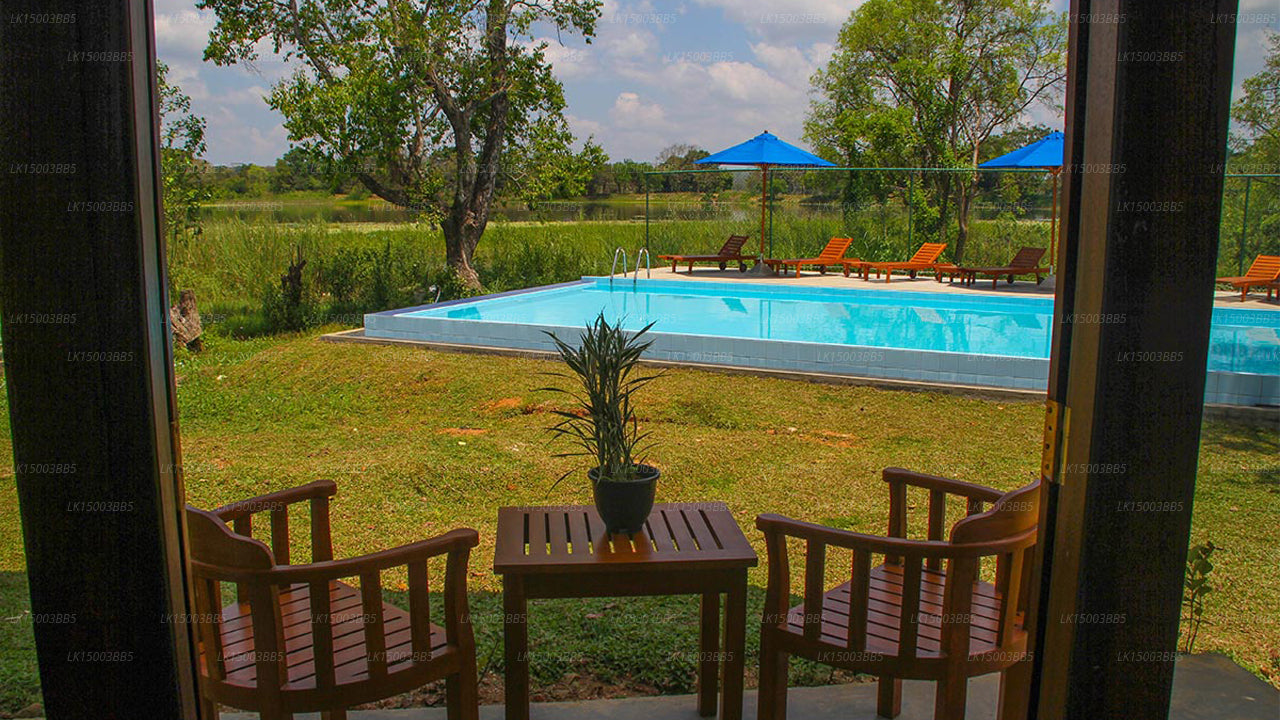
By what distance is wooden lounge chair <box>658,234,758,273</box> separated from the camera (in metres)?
15.7

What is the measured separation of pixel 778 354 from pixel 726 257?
802cm

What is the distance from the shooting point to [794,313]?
39.1 ft

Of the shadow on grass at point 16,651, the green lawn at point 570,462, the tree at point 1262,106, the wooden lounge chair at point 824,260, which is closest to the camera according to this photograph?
the tree at point 1262,106

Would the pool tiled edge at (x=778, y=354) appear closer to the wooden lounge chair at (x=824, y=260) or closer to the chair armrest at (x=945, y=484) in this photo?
the chair armrest at (x=945, y=484)

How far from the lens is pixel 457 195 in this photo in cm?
1278

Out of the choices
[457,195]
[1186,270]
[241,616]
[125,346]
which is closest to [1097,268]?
[1186,270]

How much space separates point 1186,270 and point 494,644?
2.47 metres

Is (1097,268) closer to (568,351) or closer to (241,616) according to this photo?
(568,351)

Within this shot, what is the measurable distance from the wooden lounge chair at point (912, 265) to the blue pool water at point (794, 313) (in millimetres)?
1320

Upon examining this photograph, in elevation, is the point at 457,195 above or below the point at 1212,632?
above

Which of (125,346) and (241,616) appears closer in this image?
(125,346)

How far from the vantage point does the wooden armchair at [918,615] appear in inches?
85.7

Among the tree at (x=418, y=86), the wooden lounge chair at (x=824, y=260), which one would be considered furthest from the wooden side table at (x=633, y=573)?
the wooden lounge chair at (x=824, y=260)

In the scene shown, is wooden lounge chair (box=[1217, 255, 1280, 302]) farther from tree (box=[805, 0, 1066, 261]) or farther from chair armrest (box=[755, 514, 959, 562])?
tree (box=[805, 0, 1066, 261])
